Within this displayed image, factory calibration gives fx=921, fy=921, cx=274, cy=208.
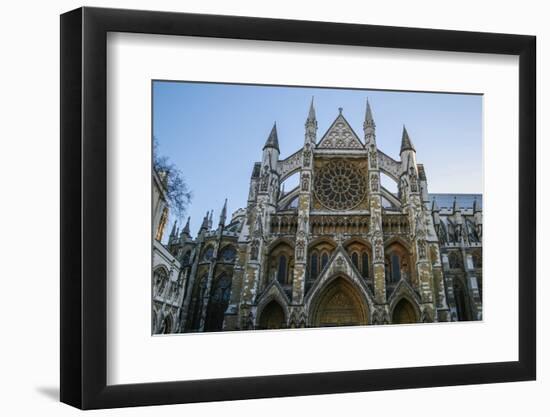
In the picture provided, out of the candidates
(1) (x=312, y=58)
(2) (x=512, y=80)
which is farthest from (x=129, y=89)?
(2) (x=512, y=80)

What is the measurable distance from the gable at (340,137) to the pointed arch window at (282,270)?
861mm

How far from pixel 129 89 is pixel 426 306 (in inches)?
108

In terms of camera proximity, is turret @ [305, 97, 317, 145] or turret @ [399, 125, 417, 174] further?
turret @ [399, 125, 417, 174]

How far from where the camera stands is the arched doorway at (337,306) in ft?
21.9

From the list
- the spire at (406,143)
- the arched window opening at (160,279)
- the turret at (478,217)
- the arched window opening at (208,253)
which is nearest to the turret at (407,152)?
the spire at (406,143)

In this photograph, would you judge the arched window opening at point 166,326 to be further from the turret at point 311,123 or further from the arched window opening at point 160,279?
the turret at point 311,123

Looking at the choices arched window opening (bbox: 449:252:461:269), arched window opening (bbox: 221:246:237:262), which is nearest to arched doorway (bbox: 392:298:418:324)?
arched window opening (bbox: 449:252:461:269)

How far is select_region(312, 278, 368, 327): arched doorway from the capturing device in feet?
21.9

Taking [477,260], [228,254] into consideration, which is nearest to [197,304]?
[228,254]

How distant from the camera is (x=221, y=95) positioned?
6555mm

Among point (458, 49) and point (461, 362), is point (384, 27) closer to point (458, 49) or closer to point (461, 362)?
point (458, 49)

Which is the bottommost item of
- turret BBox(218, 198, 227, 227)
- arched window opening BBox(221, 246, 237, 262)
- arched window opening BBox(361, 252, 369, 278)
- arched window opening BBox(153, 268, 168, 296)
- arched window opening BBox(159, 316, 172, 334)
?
arched window opening BBox(159, 316, 172, 334)

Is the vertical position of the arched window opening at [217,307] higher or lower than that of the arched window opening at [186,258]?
lower

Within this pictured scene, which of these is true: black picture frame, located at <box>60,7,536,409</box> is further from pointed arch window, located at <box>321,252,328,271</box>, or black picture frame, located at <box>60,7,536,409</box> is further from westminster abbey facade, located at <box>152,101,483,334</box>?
pointed arch window, located at <box>321,252,328,271</box>
